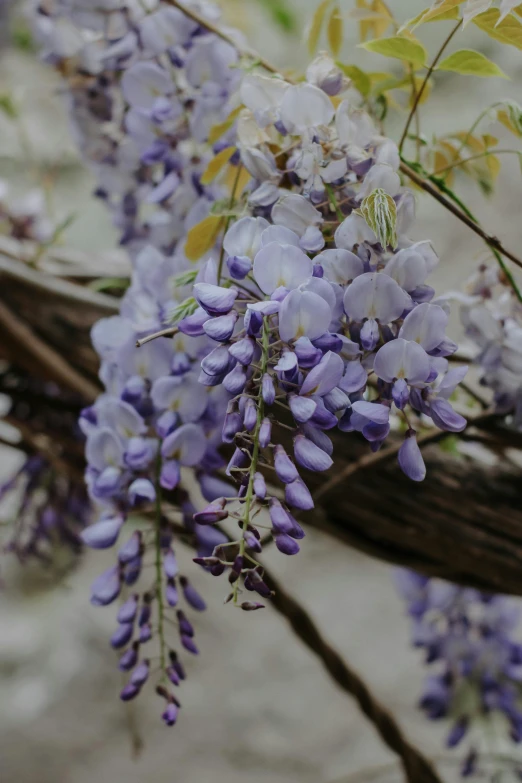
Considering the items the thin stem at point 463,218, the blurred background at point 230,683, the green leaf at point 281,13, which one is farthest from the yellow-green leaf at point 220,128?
the green leaf at point 281,13

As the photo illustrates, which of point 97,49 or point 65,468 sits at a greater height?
point 97,49

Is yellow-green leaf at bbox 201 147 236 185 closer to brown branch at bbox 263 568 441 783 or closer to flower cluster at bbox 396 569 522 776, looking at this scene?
brown branch at bbox 263 568 441 783

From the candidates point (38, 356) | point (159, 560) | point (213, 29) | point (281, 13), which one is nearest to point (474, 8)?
point (213, 29)

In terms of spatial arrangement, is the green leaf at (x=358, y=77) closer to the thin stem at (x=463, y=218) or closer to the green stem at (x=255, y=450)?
the thin stem at (x=463, y=218)

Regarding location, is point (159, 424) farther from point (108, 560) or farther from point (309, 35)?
point (108, 560)

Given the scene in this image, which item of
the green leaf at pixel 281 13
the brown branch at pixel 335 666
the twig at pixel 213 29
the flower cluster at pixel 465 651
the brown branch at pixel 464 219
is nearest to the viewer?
the brown branch at pixel 464 219

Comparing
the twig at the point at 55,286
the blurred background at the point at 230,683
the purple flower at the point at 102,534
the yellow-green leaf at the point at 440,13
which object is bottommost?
the blurred background at the point at 230,683

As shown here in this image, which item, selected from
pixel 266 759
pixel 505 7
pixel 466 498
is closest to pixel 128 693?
pixel 466 498
